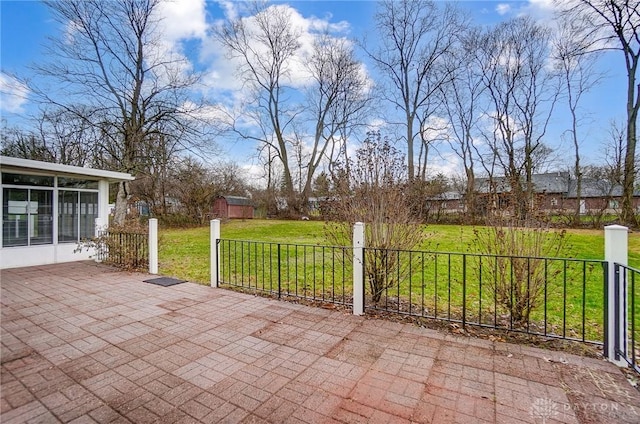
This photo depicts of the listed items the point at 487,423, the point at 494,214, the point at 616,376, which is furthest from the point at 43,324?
the point at 616,376

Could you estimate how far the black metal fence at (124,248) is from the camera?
24.9 feet

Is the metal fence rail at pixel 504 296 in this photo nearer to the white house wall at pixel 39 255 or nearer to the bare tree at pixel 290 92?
the white house wall at pixel 39 255

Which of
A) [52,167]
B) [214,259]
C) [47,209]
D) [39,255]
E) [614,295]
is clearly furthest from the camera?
[47,209]

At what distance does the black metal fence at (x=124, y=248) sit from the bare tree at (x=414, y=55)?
17.2m

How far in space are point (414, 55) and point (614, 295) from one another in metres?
22.8

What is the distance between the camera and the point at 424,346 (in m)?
3.20

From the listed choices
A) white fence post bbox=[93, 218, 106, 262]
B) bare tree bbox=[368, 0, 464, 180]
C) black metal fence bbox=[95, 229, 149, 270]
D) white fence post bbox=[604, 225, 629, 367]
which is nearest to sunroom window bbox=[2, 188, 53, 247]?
white fence post bbox=[93, 218, 106, 262]

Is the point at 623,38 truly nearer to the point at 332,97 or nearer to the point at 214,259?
the point at 332,97

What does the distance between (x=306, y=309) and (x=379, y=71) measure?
22.4 m

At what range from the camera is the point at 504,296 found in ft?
12.3

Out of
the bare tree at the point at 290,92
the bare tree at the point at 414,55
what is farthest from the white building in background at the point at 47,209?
the bare tree at the point at 414,55

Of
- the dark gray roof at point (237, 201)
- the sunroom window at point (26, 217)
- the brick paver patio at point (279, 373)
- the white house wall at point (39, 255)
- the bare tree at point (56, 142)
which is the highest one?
the bare tree at point (56, 142)

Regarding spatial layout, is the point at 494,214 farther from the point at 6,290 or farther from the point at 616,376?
the point at 6,290

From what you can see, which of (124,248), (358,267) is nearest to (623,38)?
(358,267)
